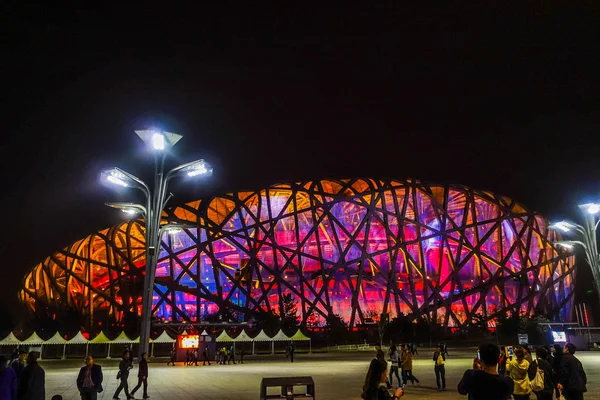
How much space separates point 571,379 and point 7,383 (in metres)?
7.82

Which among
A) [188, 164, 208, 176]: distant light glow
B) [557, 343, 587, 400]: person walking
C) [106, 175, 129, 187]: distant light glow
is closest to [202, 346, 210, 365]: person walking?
[106, 175, 129, 187]: distant light glow

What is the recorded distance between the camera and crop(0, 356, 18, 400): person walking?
6.15 meters

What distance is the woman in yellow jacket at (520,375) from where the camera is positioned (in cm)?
735

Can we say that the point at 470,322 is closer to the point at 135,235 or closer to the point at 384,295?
the point at 384,295

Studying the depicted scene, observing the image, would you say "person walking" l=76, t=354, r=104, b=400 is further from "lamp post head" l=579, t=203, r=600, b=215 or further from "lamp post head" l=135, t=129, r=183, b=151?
"lamp post head" l=579, t=203, r=600, b=215

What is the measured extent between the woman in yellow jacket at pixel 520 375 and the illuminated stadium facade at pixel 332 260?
159 feet

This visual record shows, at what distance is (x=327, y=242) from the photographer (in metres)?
60.4

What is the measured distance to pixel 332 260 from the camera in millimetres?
59344

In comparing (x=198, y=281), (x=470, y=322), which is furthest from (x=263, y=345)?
(x=470, y=322)

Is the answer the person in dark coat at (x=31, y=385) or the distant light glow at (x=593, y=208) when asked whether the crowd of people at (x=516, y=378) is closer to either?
the person in dark coat at (x=31, y=385)

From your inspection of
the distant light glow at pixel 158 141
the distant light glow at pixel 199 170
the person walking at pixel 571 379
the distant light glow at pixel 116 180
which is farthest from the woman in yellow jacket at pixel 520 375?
the distant light glow at pixel 116 180

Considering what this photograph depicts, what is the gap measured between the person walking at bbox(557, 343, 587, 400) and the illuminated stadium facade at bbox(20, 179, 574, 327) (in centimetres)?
4917

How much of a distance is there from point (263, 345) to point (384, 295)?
17978 millimetres

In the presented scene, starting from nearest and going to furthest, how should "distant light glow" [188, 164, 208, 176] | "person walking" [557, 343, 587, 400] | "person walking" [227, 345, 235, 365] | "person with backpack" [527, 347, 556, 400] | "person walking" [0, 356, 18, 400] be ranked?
1. "person walking" [0, 356, 18, 400]
2. "person walking" [557, 343, 587, 400]
3. "person with backpack" [527, 347, 556, 400]
4. "distant light glow" [188, 164, 208, 176]
5. "person walking" [227, 345, 235, 365]
